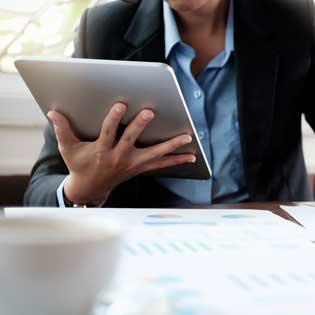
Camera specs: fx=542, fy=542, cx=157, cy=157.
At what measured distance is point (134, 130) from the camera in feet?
2.48

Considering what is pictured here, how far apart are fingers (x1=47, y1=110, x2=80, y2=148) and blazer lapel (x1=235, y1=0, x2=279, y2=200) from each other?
1.15 feet

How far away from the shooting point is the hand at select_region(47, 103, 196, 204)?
76cm

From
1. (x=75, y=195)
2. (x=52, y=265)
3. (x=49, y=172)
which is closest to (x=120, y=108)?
(x=75, y=195)

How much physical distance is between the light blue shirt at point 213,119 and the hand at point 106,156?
171 mm

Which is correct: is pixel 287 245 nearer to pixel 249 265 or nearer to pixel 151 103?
pixel 249 265

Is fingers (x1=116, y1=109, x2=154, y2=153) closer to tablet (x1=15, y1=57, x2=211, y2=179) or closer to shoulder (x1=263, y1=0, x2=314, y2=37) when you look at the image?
tablet (x1=15, y1=57, x2=211, y2=179)

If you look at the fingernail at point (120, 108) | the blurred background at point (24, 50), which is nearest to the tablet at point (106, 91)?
the fingernail at point (120, 108)

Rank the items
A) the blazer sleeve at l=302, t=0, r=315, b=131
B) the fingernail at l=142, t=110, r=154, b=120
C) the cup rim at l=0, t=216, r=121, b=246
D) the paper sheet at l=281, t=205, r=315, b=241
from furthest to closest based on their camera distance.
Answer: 1. the blazer sleeve at l=302, t=0, r=315, b=131
2. the fingernail at l=142, t=110, r=154, b=120
3. the paper sheet at l=281, t=205, r=315, b=241
4. the cup rim at l=0, t=216, r=121, b=246

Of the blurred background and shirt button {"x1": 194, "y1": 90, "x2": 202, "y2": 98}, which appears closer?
shirt button {"x1": 194, "y1": 90, "x2": 202, "y2": 98}

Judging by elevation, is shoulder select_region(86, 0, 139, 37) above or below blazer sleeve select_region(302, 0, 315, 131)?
above

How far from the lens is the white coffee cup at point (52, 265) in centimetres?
26

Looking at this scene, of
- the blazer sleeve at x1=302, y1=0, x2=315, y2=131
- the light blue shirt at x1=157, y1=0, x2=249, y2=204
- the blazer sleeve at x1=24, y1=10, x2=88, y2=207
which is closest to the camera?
the blazer sleeve at x1=24, y1=10, x2=88, y2=207

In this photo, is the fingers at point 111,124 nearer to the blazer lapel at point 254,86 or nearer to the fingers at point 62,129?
the fingers at point 62,129

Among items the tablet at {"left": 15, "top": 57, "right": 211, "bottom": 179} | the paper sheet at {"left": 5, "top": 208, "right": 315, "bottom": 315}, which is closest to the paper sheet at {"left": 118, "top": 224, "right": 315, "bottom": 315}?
the paper sheet at {"left": 5, "top": 208, "right": 315, "bottom": 315}
